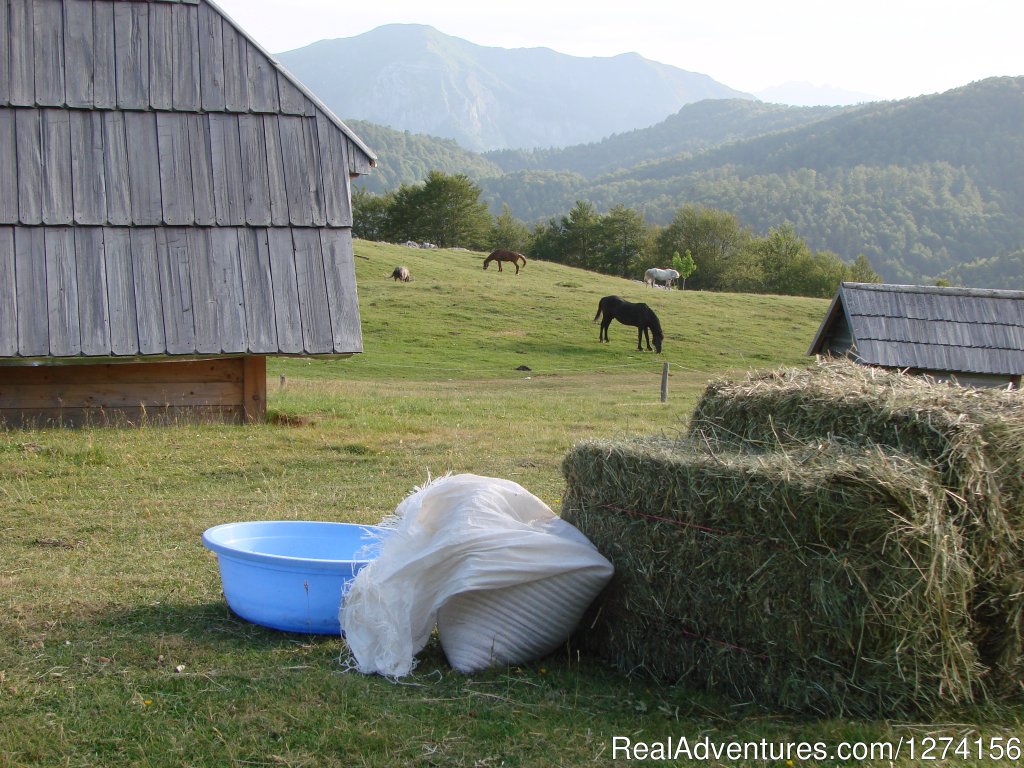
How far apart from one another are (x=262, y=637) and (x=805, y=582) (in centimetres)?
274

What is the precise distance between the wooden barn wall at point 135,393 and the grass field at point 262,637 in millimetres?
453

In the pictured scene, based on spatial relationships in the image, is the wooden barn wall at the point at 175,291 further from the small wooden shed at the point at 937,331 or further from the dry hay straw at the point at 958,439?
the small wooden shed at the point at 937,331

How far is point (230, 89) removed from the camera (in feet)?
40.7

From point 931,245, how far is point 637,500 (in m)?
132

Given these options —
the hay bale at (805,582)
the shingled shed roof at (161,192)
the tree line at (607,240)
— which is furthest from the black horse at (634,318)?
the tree line at (607,240)

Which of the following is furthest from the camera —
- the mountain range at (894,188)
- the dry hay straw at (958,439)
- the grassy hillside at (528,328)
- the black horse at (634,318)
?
the mountain range at (894,188)

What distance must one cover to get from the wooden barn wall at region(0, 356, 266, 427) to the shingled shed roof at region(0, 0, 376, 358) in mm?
737

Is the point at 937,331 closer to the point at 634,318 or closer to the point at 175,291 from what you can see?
the point at 175,291

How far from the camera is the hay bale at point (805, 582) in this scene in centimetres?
392

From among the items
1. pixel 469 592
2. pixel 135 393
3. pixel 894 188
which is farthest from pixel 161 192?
pixel 894 188

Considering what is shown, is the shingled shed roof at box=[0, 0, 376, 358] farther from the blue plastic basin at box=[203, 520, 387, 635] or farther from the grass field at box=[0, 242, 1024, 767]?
the blue plastic basin at box=[203, 520, 387, 635]

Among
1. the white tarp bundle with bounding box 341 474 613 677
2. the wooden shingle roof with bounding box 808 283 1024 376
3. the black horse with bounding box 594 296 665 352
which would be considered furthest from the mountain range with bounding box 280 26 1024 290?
the white tarp bundle with bounding box 341 474 613 677

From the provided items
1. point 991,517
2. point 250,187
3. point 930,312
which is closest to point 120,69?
point 250,187

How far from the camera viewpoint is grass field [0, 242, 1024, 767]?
3768 millimetres
